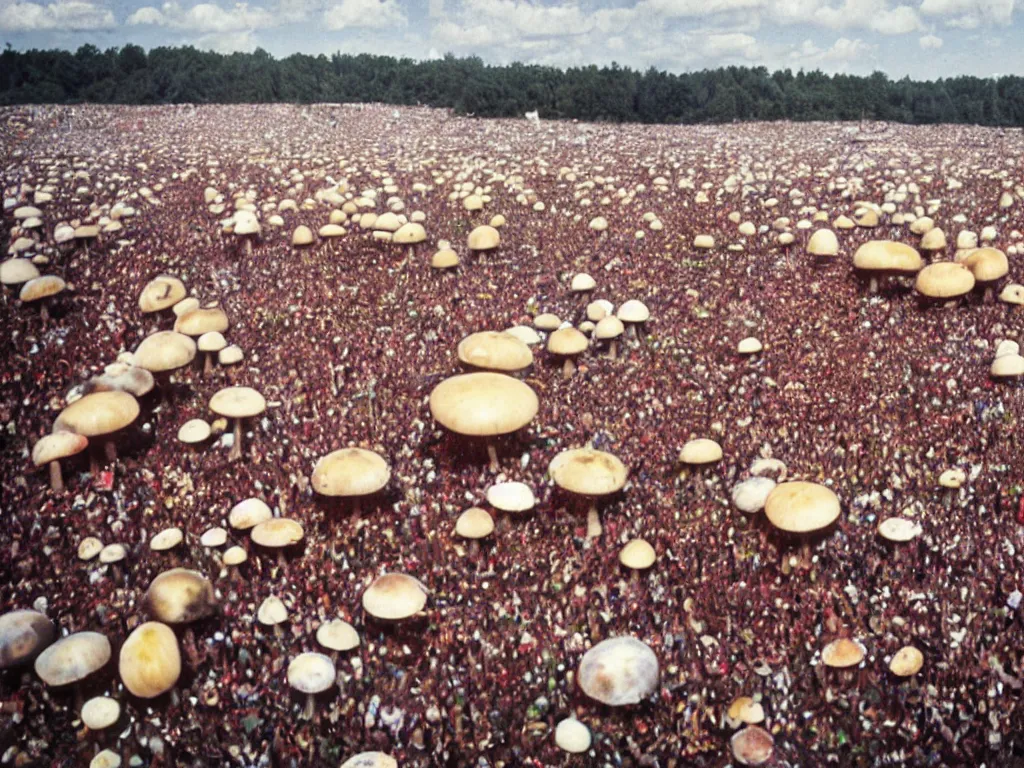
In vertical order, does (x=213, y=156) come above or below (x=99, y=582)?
above

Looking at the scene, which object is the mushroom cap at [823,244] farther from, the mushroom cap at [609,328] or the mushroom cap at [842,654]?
the mushroom cap at [842,654]

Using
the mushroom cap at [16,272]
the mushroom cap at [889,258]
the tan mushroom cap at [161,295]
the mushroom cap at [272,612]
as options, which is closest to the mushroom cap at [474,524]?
the mushroom cap at [272,612]

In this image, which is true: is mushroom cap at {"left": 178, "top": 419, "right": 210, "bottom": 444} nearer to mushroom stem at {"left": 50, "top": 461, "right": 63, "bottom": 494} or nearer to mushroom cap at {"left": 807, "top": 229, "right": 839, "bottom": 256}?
mushroom stem at {"left": 50, "top": 461, "right": 63, "bottom": 494}

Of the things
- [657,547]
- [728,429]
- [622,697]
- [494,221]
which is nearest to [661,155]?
[494,221]

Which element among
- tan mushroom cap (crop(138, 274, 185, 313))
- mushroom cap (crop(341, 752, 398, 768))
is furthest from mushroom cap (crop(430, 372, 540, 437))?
tan mushroom cap (crop(138, 274, 185, 313))

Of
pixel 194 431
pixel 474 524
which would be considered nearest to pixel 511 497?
pixel 474 524

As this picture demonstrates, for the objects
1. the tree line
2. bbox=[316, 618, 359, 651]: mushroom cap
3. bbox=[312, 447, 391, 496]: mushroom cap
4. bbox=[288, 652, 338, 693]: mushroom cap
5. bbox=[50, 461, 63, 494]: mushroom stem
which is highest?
the tree line

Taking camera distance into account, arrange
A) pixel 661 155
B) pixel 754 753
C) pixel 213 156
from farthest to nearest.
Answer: pixel 661 155, pixel 213 156, pixel 754 753

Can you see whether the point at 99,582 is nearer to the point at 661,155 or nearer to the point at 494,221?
the point at 494,221
